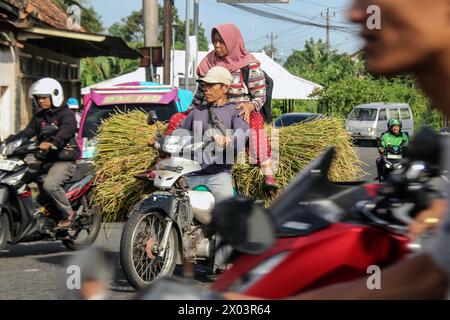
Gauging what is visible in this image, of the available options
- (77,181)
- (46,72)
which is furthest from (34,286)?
(46,72)

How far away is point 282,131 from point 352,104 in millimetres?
45199

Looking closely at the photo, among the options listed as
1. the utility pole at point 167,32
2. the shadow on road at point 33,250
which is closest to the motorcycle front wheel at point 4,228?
the shadow on road at point 33,250

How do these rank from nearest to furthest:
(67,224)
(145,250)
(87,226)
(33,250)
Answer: (145,250) < (67,224) < (87,226) < (33,250)

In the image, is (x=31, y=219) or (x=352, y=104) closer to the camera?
(x=31, y=219)

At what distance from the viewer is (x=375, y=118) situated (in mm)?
42250

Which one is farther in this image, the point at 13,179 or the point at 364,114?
the point at 364,114

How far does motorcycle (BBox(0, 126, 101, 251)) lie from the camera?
29.5 ft

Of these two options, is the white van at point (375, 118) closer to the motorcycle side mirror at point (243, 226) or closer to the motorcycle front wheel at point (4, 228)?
the motorcycle front wheel at point (4, 228)

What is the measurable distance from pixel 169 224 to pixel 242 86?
150 centimetres

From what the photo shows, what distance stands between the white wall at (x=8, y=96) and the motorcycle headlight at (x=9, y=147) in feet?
44.3

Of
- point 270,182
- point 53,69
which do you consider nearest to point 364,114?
point 53,69

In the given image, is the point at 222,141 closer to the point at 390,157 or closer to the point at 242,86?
the point at 242,86

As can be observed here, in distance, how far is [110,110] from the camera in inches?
532
